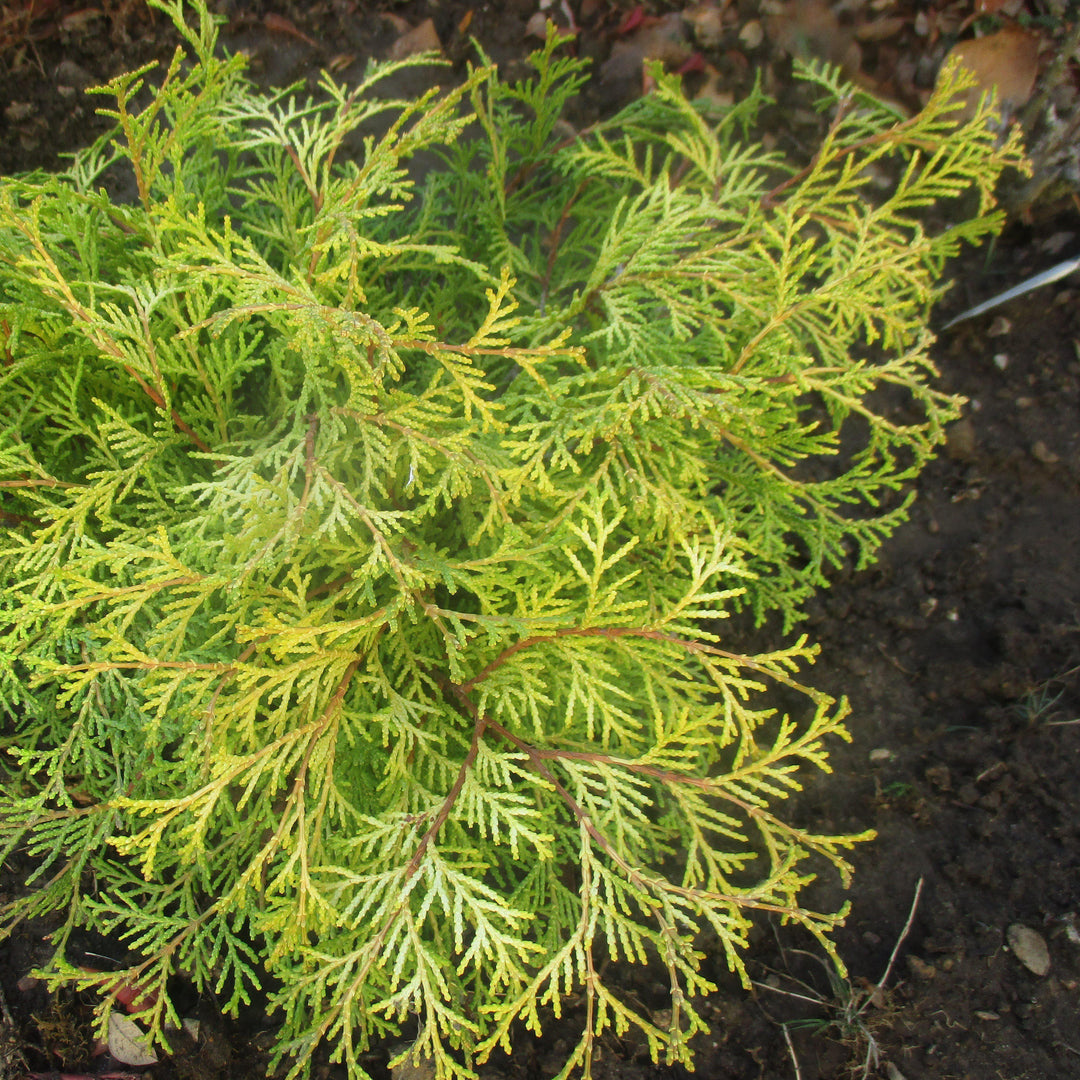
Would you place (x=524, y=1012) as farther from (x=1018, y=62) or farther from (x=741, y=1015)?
(x=1018, y=62)

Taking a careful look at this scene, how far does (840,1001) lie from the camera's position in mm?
2248

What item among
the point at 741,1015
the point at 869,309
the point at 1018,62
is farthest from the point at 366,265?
the point at 1018,62

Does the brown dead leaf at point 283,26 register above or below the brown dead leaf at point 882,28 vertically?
above

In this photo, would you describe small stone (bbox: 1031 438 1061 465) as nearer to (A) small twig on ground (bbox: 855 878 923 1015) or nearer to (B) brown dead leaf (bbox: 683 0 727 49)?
(A) small twig on ground (bbox: 855 878 923 1015)

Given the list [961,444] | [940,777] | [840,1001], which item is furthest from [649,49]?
[840,1001]

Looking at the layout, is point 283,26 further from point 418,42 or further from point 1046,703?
point 1046,703

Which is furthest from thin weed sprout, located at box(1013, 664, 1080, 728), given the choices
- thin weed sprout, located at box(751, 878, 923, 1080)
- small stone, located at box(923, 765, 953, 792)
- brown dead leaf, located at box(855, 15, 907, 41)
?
brown dead leaf, located at box(855, 15, 907, 41)

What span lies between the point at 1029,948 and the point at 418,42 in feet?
13.4

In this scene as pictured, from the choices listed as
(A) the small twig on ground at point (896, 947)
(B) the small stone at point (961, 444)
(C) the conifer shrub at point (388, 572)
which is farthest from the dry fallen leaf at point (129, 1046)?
(B) the small stone at point (961, 444)

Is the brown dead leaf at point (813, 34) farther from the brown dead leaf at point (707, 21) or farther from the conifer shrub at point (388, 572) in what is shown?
the conifer shrub at point (388, 572)

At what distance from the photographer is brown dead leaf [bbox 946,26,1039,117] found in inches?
143

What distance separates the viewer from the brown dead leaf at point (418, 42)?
3.61m

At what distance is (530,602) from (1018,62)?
3.56 metres

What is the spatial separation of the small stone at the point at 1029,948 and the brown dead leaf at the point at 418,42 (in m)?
3.97
